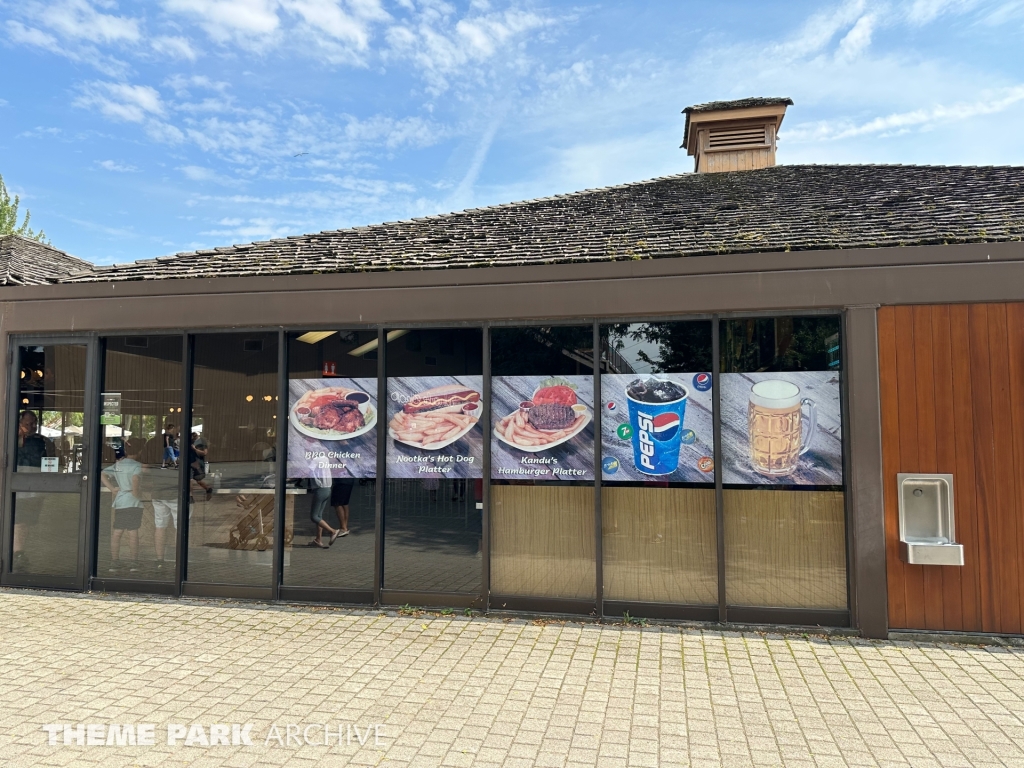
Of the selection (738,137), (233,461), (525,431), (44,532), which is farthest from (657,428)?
(738,137)

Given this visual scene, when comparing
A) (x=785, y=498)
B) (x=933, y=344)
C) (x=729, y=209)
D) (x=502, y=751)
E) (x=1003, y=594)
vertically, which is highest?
(x=729, y=209)

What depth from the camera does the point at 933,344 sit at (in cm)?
595

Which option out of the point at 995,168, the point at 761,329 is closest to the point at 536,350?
the point at 761,329

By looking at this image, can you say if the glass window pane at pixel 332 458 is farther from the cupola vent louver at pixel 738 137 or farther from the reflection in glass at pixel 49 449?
the cupola vent louver at pixel 738 137

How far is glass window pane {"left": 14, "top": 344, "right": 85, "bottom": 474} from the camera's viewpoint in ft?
24.5

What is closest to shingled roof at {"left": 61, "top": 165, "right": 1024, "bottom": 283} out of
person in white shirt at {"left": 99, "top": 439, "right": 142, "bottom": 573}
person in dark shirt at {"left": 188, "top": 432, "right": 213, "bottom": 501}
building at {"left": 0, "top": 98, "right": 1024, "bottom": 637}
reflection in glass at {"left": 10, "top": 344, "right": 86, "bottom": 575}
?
building at {"left": 0, "top": 98, "right": 1024, "bottom": 637}

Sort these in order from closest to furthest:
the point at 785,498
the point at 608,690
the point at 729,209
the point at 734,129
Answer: the point at 608,690 → the point at 785,498 → the point at 729,209 → the point at 734,129

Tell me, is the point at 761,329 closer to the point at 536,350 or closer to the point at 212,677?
the point at 536,350

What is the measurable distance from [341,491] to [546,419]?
A: 230cm

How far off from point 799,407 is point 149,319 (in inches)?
270

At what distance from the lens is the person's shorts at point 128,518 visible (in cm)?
735

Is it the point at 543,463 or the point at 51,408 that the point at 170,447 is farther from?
the point at 543,463

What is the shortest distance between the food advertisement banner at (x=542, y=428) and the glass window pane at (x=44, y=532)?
483 centimetres

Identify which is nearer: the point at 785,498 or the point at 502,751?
the point at 502,751
